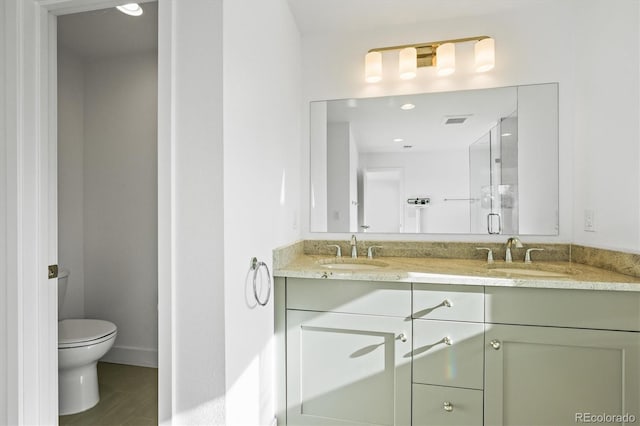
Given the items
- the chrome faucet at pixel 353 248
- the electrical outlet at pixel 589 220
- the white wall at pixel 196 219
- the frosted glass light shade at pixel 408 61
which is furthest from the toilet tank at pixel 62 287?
the electrical outlet at pixel 589 220

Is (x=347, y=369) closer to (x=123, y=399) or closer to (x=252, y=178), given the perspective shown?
(x=252, y=178)

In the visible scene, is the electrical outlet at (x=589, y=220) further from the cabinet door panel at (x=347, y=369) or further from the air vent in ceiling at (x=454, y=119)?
the cabinet door panel at (x=347, y=369)

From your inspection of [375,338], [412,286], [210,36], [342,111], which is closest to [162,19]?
[210,36]

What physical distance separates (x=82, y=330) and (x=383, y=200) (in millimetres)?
2047

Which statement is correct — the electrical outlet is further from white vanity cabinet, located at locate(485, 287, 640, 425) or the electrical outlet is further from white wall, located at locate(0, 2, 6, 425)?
white wall, located at locate(0, 2, 6, 425)

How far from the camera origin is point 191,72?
1148 mm

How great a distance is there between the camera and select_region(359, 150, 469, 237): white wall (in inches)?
81.5

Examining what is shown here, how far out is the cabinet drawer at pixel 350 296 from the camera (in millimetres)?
1545

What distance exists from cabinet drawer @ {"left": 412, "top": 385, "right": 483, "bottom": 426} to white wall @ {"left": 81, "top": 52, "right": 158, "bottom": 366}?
6.33 feet

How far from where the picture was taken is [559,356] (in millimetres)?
1410

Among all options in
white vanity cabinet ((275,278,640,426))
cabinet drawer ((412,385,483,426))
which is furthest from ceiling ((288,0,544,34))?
cabinet drawer ((412,385,483,426))

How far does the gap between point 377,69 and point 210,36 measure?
1235mm

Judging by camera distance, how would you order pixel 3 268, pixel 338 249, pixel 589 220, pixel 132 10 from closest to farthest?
pixel 3 268, pixel 589 220, pixel 132 10, pixel 338 249

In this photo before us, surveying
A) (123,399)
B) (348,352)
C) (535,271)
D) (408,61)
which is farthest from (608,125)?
(123,399)
